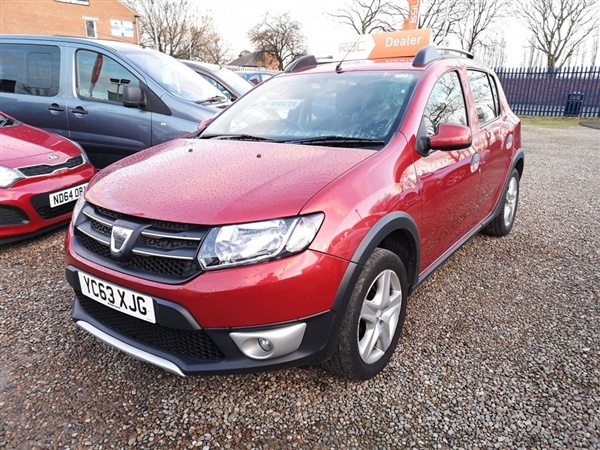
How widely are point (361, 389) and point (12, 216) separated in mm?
3153

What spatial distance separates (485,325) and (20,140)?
13.8ft

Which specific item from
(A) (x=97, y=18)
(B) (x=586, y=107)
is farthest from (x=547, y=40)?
(A) (x=97, y=18)

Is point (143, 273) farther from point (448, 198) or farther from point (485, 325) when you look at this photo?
point (485, 325)

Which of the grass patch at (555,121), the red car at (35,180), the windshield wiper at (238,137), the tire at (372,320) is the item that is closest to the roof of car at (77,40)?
the red car at (35,180)

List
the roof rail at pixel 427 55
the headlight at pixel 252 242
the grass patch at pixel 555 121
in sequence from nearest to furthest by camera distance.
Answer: the headlight at pixel 252 242 < the roof rail at pixel 427 55 < the grass patch at pixel 555 121

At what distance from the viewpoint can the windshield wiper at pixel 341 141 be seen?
2.22 metres

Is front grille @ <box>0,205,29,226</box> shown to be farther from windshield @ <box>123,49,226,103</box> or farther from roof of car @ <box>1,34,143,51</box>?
roof of car @ <box>1,34,143,51</box>

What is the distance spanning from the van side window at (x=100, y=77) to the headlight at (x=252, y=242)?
3.80m

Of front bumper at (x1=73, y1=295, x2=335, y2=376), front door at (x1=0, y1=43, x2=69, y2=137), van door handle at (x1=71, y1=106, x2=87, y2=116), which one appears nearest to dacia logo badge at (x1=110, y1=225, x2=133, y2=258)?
front bumper at (x1=73, y1=295, x2=335, y2=376)

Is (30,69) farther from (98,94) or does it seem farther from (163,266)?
(163,266)

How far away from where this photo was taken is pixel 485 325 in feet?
8.62

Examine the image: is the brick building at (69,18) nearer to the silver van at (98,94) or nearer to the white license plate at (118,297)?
the silver van at (98,94)

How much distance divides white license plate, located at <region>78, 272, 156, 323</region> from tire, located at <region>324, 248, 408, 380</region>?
0.83 m

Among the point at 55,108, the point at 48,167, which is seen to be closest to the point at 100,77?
the point at 55,108
